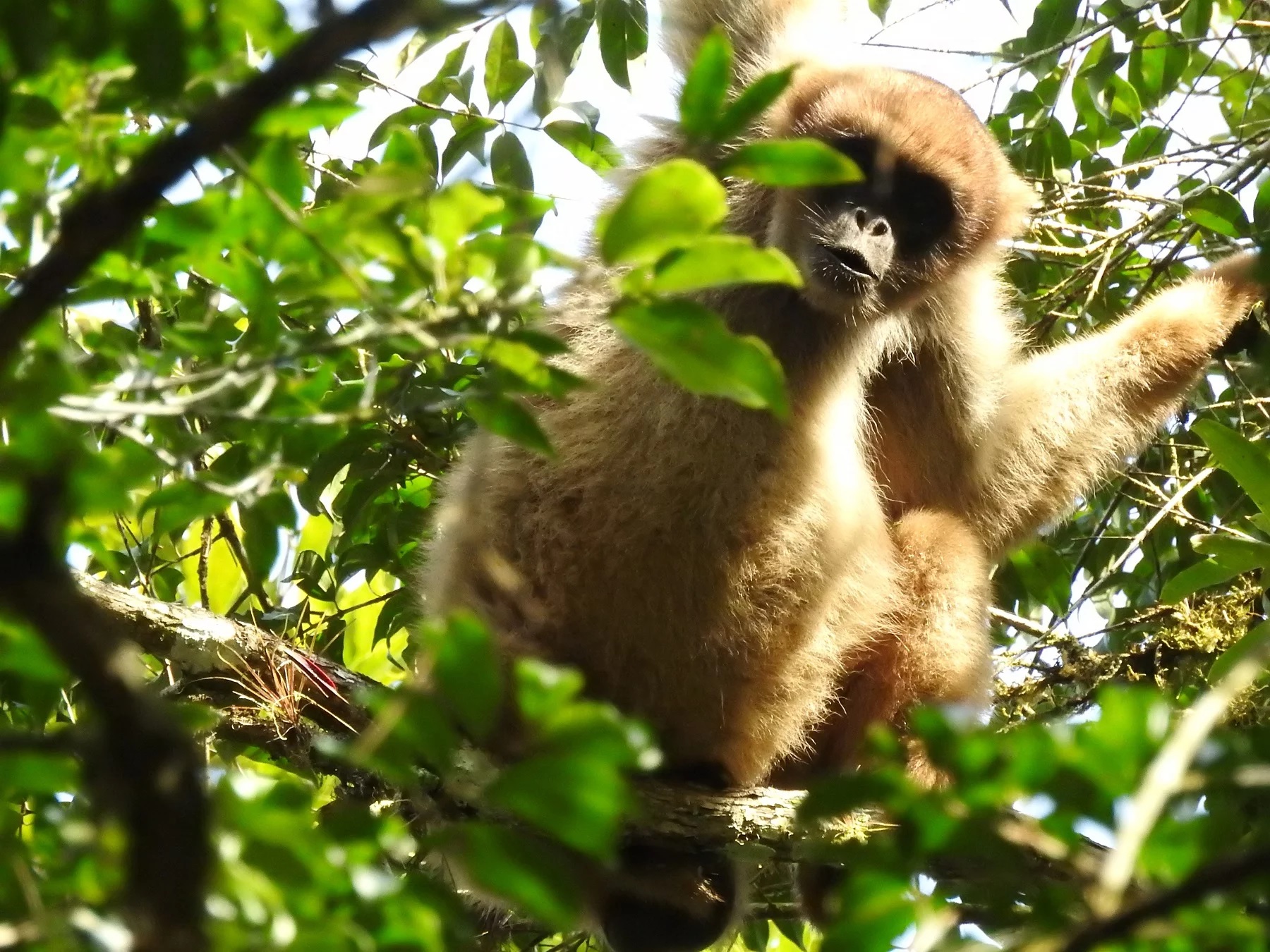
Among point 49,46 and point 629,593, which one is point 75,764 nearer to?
point 49,46

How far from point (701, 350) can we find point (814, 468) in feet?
9.03

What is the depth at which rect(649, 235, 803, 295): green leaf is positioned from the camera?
2.05 metres

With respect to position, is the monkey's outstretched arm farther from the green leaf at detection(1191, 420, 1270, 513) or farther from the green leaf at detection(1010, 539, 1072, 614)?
the green leaf at detection(1191, 420, 1270, 513)

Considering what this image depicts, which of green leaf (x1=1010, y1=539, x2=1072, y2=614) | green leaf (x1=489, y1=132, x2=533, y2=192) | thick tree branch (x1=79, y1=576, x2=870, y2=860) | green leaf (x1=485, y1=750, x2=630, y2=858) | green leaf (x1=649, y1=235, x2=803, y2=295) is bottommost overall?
thick tree branch (x1=79, y1=576, x2=870, y2=860)

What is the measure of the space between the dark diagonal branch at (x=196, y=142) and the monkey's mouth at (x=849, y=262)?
3.59 meters

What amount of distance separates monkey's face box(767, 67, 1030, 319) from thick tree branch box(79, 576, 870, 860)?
1.87m

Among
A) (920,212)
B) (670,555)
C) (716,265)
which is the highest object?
(716,265)

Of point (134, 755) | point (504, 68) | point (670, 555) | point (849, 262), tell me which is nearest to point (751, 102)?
point (134, 755)

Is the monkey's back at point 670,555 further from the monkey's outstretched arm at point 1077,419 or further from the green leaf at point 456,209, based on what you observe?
the green leaf at point 456,209

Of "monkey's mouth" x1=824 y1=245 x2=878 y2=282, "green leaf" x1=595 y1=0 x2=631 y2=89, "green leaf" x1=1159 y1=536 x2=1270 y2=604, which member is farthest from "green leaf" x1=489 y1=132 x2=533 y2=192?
"green leaf" x1=1159 y1=536 x2=1270 y2=604

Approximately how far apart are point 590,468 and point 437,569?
69 centimetres

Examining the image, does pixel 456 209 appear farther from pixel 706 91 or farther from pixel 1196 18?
pixel 1196 18

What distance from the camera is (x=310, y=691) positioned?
4438mm

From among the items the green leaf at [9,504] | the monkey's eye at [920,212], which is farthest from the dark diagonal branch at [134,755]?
the monkey's eye at [920,212]
